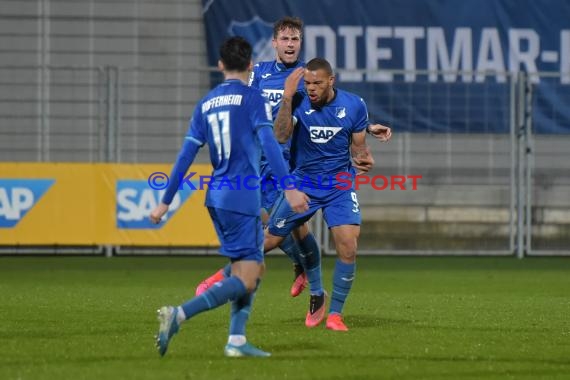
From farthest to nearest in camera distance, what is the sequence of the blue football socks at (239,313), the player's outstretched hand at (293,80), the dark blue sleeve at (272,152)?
the player's outstretched hand at (293,80) → the blue football socks at (239,313) → the dark blue sleeve at (272,152)

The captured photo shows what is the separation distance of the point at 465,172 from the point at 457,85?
1.26 m

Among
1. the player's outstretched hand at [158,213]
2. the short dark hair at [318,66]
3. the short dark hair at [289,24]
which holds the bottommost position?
the player's outstretched hand at [158,213]

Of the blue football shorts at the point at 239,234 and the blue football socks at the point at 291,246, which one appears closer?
the blue football shorts at the point at 239,234

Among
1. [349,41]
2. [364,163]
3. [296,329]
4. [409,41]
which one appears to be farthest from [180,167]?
[409,41]

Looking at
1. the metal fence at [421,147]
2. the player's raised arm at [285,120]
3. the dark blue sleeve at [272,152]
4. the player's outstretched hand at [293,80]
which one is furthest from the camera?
the metal fence at [421,147]

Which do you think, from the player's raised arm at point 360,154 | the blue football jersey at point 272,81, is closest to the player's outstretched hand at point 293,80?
the player's raised arm at point 360,154

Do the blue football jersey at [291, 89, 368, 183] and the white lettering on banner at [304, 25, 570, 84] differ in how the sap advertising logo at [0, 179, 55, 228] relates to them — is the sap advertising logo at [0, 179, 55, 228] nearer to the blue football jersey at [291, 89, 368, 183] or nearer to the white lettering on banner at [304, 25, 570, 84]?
the white lettering on banner at [304, 25, 570, 84]

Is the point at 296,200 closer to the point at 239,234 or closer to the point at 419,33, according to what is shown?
the point at 239,234

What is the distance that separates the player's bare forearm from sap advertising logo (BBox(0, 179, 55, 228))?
9.06 m

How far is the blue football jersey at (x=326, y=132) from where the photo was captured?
31.8 ft

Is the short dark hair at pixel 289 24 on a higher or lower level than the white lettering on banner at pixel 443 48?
lower

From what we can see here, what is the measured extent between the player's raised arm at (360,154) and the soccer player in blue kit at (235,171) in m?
2.08

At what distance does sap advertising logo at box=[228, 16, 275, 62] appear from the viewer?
64.3ft

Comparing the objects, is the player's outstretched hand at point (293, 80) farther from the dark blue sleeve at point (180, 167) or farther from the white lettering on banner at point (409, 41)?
the white lettering on banner at point (409, 41)
